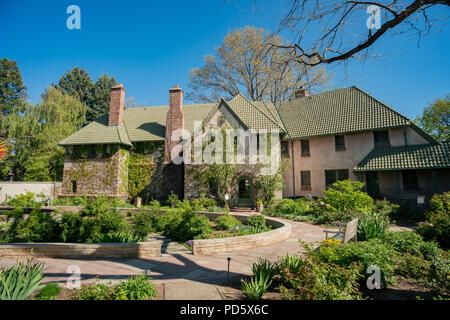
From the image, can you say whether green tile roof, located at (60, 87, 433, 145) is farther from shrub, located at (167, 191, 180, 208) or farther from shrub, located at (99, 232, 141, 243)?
shrub, located at (99, 232, 141, 243)

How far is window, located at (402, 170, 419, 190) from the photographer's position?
16.5 m

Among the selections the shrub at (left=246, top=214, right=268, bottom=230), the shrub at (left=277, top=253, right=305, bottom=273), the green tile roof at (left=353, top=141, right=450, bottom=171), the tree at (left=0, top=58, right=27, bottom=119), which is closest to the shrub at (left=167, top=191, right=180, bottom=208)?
the shrub at (left=246, top=214, right=268, bottom=230)

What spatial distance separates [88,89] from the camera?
45.2 metres

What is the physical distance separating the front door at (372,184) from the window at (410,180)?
1742 mm

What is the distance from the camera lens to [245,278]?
17.1 ft

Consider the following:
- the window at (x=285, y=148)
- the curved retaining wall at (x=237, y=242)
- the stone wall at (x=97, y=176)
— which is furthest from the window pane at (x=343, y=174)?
the stone wall at (x=97, y=176)

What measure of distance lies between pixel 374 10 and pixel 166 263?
8.20 meters

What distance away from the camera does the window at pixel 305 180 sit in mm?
20625

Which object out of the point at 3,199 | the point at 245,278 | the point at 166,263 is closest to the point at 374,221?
the point at 245,278

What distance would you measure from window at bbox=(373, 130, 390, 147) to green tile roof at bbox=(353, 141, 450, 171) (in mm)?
680

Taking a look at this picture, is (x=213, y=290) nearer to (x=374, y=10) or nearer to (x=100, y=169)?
(x=374, y=10)

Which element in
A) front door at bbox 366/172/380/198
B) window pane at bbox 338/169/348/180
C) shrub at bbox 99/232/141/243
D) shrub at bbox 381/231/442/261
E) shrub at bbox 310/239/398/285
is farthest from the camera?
window pane at bbox 338/169/348/180

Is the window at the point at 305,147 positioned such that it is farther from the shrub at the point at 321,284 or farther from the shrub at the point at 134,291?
the shrub at the point at 134,291

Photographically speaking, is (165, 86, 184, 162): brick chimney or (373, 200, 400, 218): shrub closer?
(373, 200, 400, 218): shrub
